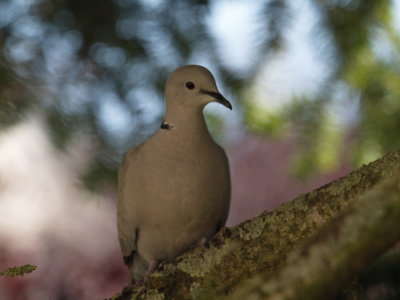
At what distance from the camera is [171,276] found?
4.15 ft

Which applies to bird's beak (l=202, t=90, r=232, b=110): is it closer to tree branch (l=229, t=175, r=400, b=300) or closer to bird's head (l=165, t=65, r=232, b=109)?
bird's head (l=165, t=65, r=232, b=109)

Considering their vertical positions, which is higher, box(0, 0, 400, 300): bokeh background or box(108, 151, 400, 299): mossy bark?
box(0, 0, 400, 300): bokeh background

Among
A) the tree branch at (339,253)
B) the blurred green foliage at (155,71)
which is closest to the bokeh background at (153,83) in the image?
the blurred green foliage at (155,71)

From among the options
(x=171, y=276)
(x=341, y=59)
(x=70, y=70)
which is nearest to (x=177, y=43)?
(x=70, y=70)

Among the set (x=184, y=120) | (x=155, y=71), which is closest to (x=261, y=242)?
(x=184, y=120)

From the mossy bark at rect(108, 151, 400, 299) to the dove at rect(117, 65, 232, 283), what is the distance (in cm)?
28

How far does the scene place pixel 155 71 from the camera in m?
1.74

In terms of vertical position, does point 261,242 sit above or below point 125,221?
below

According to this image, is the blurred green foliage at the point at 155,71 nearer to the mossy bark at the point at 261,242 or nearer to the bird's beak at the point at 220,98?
the bird's beak at the point at 220,98

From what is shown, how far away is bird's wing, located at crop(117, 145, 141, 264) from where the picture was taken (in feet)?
5.35

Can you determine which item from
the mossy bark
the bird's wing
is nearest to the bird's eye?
the bird's wing

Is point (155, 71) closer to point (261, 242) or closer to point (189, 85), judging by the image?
point (189, 85)

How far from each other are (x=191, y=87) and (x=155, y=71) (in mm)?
185

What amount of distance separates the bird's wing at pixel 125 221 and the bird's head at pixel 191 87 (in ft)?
0.56
